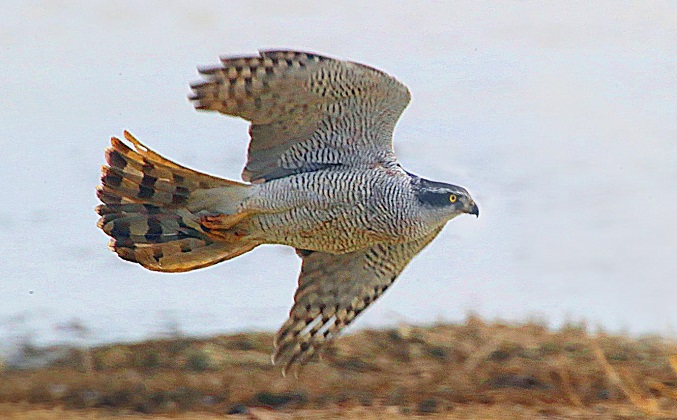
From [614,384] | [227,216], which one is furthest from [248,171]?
[614,384]

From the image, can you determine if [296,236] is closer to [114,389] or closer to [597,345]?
[114,389]

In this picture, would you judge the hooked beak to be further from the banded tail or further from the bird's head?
the banded tail

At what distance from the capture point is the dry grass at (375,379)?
330 inches

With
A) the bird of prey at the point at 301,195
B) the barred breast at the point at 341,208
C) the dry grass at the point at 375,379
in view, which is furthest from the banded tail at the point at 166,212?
the dry grass at the point at 375,379

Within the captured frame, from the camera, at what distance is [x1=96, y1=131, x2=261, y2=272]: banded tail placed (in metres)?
8.18

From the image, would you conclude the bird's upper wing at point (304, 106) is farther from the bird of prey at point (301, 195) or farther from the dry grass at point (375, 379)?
the dry grass at point (375, 379)

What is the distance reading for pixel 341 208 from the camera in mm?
8070

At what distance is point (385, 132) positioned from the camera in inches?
321

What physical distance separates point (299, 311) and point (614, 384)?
75.5 inches

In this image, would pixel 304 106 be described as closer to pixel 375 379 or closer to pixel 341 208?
pixel 341 208

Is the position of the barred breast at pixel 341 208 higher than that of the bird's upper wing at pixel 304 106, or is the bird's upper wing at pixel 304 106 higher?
the bird's upper wing at pixel 304 106

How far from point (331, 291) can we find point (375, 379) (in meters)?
0.68

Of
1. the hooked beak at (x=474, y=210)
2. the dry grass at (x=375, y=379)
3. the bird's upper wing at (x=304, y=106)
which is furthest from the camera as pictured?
the dry grass at (x=375, y=379)

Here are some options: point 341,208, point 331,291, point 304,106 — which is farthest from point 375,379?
point 304,106
